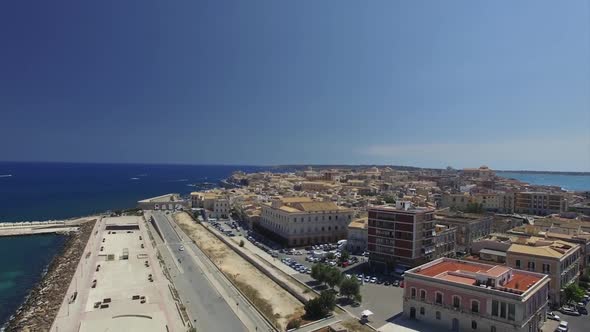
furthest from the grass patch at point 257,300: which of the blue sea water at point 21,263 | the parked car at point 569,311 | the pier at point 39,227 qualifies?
the pier at point 39,227

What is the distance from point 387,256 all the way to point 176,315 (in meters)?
30.9

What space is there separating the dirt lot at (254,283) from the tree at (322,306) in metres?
2.31

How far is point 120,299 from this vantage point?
47.4 meters

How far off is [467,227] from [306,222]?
2938cm

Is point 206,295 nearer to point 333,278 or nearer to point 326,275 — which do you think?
point 326,275

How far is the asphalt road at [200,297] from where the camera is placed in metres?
40.0

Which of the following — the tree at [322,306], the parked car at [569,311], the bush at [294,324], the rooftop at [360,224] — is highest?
the rooftop at [360,224]

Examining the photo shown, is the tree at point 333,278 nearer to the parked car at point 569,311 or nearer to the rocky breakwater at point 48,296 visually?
the parked car at point 569,311

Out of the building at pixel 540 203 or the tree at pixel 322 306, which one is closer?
the tree at pixel 322 306

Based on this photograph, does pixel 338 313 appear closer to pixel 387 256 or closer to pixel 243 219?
pixel 387 256

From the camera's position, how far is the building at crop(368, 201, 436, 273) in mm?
57031

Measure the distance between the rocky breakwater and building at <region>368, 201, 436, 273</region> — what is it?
41.8 meters

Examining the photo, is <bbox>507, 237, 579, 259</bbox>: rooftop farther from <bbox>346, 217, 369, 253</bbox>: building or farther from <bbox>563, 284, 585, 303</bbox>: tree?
<bbox>346, 217, 369, 253</bbox>: building

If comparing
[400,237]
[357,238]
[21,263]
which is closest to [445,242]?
[400,237]
